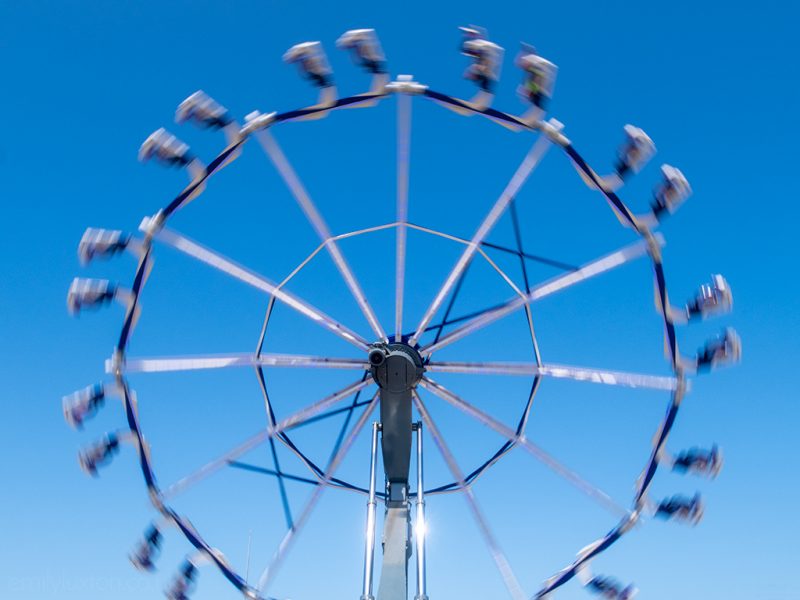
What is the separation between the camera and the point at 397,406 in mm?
18625

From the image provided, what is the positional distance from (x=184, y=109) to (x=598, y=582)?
53.9 ft

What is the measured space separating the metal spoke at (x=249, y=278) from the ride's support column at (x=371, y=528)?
9.41 feet

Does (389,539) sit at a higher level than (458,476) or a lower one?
lower

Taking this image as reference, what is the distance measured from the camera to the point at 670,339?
57.5ft

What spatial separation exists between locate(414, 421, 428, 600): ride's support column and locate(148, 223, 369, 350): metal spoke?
10.6 feet

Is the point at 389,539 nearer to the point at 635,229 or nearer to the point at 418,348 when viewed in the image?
the point at 418,348

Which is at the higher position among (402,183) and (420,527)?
(402,183)

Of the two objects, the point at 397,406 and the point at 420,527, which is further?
the point at 397,406

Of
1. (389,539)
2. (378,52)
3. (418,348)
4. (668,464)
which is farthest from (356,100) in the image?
(668,464)

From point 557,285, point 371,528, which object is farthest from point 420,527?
point 557,285

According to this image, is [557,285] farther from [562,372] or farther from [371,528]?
[371,528]

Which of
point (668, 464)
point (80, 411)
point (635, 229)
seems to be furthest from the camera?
point (80, 411)

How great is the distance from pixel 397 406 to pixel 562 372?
4279 millimetres

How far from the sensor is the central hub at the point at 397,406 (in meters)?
18.2
